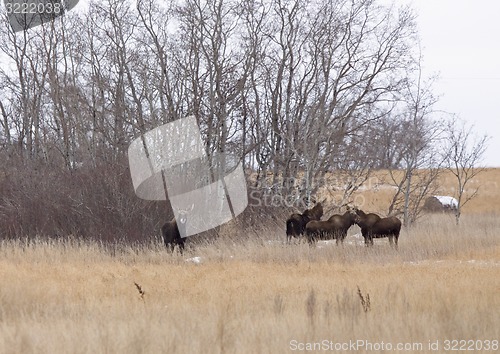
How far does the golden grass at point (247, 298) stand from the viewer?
7590 millimetres

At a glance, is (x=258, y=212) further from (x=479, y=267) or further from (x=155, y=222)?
(x=479, y=267)

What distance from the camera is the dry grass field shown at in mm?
7465

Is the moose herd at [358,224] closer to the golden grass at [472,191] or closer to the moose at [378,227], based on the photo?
the moose at [378,227]

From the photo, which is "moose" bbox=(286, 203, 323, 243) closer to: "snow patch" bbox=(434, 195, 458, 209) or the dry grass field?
the dry grass field

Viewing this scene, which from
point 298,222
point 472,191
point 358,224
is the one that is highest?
point 472,191

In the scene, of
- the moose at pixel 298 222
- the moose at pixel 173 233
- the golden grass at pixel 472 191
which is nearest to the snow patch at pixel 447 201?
the golden grass at pixel 472 191

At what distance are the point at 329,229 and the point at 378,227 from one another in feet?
3.67

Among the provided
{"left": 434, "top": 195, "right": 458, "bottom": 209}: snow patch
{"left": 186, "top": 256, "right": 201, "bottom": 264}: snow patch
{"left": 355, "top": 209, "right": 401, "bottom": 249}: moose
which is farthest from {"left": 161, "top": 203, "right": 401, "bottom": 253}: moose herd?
{"left": 434, "top": 195, "right": 458, "bottom": 209}: snow patch

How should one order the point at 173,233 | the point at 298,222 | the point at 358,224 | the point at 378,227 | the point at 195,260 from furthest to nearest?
1. the point at 298,222
2. the point at 173,233
3. the point at 358,224
4. the point at 378,227
5. the point at 195,260

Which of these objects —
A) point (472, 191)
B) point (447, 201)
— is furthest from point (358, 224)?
point (472, 191)

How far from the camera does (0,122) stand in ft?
111

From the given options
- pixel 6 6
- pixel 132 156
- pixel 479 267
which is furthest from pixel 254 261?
pixel 6 6

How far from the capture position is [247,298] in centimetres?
1011

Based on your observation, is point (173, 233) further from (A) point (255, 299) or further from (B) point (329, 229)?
(A) point (255, 299)
